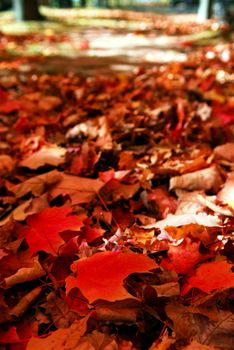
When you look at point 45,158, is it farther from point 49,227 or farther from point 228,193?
point 228,193

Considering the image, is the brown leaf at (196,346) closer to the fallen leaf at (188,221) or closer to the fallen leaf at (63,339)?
the fallen leaf at (63,339)

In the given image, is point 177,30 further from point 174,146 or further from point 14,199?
point 14,199

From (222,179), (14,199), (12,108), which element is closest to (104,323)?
(14,199)

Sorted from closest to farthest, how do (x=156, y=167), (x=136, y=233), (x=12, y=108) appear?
(x=136, y=233), (x=156, y=167), (x=12, y=108)

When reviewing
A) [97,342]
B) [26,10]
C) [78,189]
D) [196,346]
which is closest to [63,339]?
[97,342]

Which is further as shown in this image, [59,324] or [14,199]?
[14,199]

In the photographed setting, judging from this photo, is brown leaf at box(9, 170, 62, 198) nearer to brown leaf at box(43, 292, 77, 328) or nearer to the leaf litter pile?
the leaf litter pile
